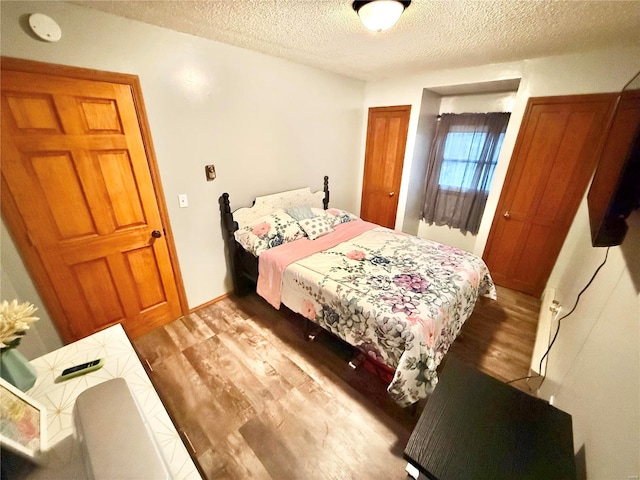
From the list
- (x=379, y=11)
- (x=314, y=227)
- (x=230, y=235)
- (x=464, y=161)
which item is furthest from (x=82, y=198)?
(x=464, y=161)

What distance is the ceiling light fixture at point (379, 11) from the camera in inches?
51.7

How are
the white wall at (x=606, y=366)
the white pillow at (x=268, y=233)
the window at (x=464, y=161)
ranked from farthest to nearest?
the window at (x=464, y=161) < the white pillow at (x=268, y=233) < the white wall at (x=606, y=366)

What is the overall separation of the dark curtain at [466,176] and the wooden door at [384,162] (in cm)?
52

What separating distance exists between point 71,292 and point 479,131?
14.2 feet

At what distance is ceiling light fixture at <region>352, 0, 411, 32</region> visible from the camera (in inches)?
51.7

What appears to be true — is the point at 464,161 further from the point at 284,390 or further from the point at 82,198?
the point at 82,198

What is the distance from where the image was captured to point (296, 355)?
1.94 meters

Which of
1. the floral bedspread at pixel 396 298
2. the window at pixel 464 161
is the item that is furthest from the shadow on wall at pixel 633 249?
the window at pixel 464 161

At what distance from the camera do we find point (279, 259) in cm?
210

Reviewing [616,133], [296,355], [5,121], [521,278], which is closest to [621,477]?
[616,133]

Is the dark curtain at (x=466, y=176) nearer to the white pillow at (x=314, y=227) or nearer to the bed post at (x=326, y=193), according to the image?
the bed post at (x=326, y=193)

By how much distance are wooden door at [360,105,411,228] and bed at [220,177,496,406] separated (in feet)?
2.96

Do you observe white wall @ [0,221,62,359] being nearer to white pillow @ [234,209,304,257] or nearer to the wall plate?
the wall plate

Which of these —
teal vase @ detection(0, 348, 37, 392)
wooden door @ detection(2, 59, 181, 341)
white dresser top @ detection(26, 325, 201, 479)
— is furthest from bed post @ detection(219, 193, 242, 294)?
teal vase @ detection(0, 348, 37, 392)
